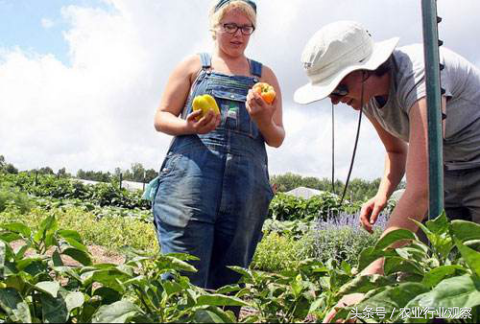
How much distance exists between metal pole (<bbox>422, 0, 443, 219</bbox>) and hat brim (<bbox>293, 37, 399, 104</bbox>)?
0.42 metres

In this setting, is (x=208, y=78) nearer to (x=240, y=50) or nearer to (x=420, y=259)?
(x=240, y=50)

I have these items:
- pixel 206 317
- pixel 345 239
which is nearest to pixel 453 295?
pixel 206 317

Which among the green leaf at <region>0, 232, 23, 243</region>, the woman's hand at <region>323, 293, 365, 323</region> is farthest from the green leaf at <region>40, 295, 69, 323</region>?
the woman's hand at <region>323, 293, 365, 323</region>

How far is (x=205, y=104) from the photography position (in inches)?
79.9

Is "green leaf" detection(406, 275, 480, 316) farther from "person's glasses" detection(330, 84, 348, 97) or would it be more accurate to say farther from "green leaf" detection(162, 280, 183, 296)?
"person's glasses" detection(330, 84, 348, 97)

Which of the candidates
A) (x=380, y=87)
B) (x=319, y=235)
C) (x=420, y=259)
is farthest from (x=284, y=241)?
(x=420, y=259)

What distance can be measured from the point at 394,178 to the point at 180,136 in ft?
2.78

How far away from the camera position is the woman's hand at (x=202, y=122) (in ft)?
6.41

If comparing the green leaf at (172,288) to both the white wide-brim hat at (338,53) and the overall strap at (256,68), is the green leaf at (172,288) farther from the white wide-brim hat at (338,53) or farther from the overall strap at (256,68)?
the overall strap at (256,68)

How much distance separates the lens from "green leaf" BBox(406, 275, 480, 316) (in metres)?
0.67

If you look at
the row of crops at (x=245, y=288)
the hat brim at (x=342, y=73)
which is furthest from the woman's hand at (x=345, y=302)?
the hat brim at (x=342, y=73)

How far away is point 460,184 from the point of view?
205cm

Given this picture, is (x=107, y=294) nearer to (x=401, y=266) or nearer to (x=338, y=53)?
(x=401, y=266)

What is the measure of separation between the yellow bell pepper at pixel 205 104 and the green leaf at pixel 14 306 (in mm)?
1245
